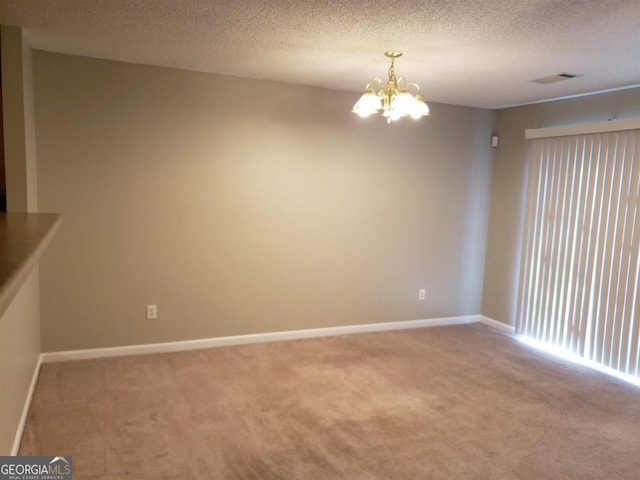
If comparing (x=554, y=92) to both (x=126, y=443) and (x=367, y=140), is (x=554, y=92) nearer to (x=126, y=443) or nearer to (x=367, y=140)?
(x=367, y=140)

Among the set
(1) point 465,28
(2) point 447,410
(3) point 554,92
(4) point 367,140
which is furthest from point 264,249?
(3) point 554,92

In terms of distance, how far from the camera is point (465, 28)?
9.32 feet

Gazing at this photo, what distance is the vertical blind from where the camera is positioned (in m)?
4.04

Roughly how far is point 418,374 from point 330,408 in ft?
3.27

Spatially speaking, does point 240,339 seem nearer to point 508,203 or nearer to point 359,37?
point 359,37

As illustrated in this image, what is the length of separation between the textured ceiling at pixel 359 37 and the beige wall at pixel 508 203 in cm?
74

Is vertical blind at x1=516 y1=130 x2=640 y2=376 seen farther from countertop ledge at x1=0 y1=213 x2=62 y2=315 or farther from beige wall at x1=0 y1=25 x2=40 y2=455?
beige wall at x1=0 y1=25 x2=40 y2=455

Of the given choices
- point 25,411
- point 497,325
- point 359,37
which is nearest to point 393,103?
point 359,37

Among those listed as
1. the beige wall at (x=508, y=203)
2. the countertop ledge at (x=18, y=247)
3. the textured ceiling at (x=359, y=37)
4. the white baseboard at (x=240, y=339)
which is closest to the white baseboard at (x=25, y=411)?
the white baseboard at (x=240, y=339)

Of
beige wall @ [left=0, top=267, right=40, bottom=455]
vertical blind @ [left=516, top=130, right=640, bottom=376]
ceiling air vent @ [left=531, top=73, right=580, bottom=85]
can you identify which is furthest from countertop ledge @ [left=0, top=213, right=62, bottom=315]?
vertical blind @ [left=516, top=130, right=640, bottom=376]

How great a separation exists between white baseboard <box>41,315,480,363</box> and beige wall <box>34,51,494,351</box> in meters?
0.06

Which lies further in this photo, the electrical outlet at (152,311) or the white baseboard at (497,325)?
the white baseboard at (497,325)

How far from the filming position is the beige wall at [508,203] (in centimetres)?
503

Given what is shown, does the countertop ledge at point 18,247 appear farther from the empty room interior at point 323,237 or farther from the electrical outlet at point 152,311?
the electrical outlet at point 152,311
